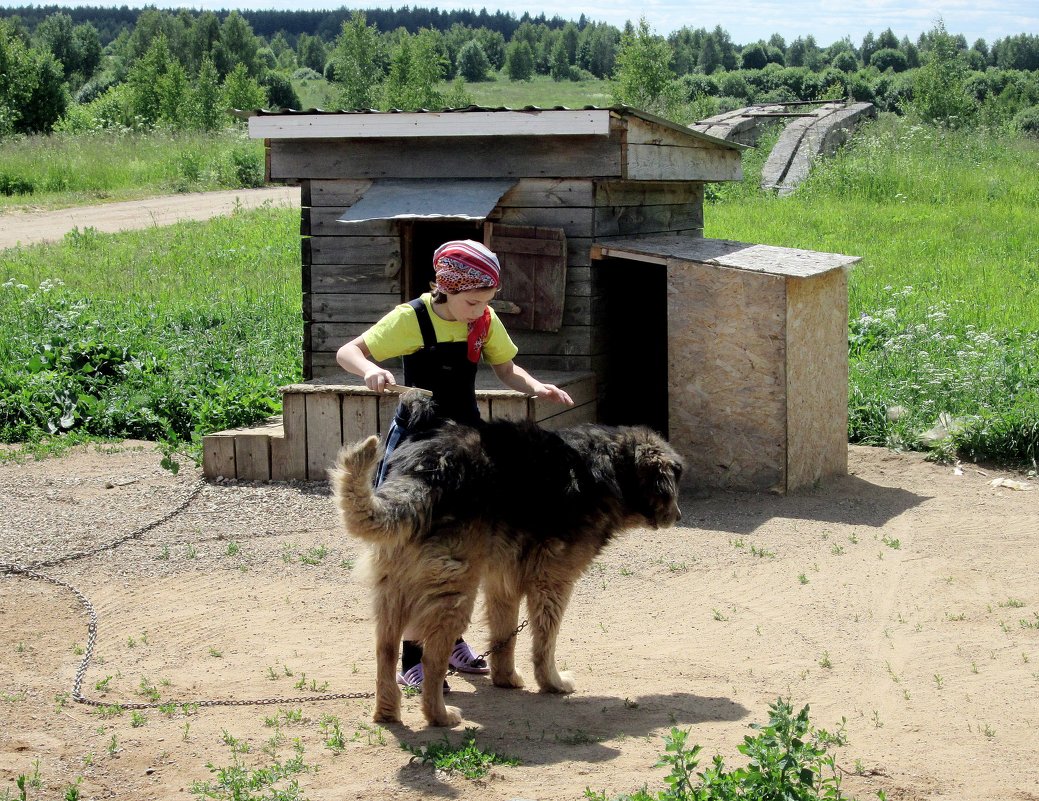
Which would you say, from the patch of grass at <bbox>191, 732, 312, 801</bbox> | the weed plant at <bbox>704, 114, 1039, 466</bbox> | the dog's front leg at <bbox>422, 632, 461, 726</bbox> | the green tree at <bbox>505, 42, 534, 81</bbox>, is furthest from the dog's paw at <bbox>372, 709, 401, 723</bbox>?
the green tree at <bbox>505, 42, 534, 81</bbox>

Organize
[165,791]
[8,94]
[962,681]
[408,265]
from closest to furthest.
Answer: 1. [165,791]
2. [962,681]
3. [408,265]
4. [8,94]

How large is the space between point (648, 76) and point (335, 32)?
143117 millimetres

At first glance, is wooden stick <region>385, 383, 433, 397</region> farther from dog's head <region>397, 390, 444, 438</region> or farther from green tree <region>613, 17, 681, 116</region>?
green tree <region>613, 17, 681, 116</region>

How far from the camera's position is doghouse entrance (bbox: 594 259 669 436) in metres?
9.32

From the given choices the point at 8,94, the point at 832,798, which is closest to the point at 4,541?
the point at 832,798

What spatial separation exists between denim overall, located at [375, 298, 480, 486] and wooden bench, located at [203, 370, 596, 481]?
3.23 meters

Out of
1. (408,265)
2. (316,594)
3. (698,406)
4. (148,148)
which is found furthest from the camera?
(148,148)

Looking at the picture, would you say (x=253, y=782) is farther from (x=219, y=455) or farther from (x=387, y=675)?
(x=219, y=455)

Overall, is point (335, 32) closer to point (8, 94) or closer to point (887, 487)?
point (8, 94)

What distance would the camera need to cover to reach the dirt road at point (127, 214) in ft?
64.2

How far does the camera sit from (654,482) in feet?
15.9

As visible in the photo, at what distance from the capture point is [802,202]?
19.5 m

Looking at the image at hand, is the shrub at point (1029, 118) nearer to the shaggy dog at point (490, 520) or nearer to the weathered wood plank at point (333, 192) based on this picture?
the weathered wood plank at point (333, 192)

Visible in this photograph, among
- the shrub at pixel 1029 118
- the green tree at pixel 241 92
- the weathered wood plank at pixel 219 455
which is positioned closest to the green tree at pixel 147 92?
the green tree at pixel 241 92
